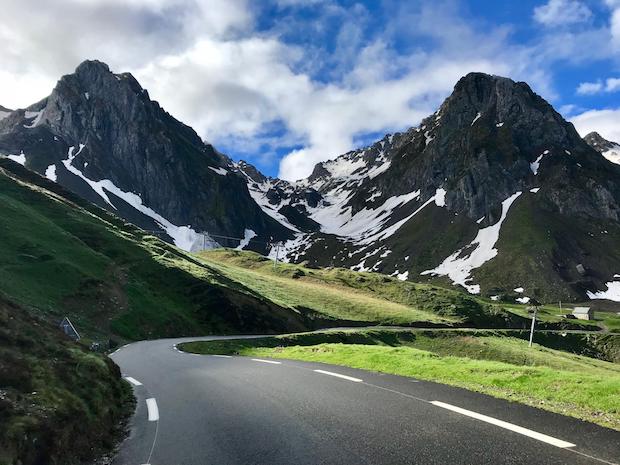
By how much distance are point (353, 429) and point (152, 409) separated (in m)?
7.47

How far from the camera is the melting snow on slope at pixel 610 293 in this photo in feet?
557

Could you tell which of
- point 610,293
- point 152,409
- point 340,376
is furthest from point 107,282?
point 610,293

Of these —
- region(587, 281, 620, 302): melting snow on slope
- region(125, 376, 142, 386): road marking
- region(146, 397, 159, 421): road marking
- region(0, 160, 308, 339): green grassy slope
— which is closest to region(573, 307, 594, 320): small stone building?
→ region(587, 281, 620, 302): melting snow on slope

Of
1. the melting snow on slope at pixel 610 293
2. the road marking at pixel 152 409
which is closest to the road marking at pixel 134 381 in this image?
the road marking at pixel 152 409

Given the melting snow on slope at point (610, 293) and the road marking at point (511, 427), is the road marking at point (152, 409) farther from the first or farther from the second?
the melting snow on slope at point (610, 293)

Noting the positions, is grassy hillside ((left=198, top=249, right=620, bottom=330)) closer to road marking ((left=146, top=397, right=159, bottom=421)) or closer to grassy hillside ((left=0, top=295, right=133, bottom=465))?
road marking ((left=146, top=397, right=159, bottom=421))

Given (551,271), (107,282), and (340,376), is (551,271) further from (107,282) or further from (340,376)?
(340,376)

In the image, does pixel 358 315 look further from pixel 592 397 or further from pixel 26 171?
pixel 26 171

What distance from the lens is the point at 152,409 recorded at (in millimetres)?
14695

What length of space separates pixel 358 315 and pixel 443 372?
3117 inches

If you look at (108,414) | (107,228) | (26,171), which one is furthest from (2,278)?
(26,171)

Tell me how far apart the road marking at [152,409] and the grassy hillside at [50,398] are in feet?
2.19

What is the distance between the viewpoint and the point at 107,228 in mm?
101500

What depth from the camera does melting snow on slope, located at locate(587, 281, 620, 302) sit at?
169750mm
